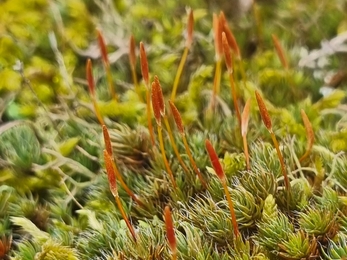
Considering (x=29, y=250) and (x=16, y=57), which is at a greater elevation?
(x=16, y=57)

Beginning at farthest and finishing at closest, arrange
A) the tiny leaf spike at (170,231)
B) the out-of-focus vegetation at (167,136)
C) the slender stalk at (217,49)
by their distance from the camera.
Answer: the slender stalk at (217,49) → the out-of-focus vegetation at (167,136) → the tiny leaf spike at (170,231)

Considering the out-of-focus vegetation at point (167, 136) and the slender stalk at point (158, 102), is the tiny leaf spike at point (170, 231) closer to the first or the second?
the out-of-focus vegetation at point (167, 136)

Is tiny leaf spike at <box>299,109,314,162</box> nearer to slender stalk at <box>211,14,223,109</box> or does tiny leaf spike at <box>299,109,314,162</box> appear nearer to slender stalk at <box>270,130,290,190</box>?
slender stalk at <box>270,130,290,190</box>

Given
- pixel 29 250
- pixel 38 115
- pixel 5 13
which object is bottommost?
pixel 29 250

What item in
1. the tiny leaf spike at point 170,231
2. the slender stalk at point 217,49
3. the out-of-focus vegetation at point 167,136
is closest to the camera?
the tiny leaf spike at point 170,231

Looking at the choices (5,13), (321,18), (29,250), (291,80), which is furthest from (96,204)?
(321,18)

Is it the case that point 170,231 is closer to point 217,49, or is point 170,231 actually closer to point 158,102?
point 158,102

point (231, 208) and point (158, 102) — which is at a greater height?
point (158, 102)

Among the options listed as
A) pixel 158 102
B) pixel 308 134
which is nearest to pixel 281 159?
pixel 308 134

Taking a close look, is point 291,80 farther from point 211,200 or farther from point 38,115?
point 38,115

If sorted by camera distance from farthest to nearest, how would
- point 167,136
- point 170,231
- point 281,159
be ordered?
point 167,136 → point 281,159 → point 170,231

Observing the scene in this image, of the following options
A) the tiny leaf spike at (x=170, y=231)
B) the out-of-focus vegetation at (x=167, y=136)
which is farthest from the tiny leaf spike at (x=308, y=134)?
the tiny leaf spike at (x=170, y=231)
